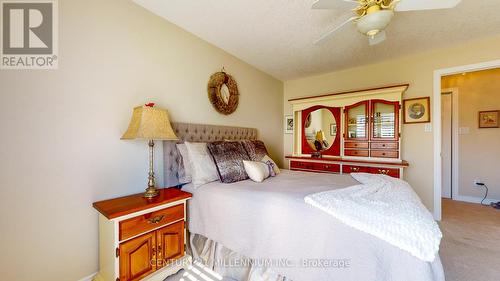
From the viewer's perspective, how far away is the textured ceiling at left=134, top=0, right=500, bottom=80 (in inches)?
75.9

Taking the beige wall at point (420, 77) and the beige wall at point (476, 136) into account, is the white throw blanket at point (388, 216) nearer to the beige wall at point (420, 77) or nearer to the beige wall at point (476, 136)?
the beige wall at point (420, 77)

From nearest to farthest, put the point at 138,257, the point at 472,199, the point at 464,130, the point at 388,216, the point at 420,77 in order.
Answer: the point at 388,216 → the point at 138,257 → the point at 420,77 → the point at 472,199 → the point at 464,130

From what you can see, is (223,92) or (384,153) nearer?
(223,92)

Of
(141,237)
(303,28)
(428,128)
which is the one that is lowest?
(141,237)

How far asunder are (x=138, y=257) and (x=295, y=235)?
1142 millimetres

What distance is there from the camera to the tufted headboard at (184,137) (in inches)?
82.7

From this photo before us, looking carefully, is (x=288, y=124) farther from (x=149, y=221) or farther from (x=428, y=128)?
(x=149, y=221)

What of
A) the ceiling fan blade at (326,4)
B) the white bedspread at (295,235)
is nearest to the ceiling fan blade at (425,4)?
the ceiling fan blade at (326,4)

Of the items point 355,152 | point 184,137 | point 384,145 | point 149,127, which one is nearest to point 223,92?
point 184,137

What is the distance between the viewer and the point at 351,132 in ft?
11.1

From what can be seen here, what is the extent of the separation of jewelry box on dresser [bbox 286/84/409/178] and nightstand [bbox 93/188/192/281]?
2.51 m

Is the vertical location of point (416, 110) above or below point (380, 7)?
below

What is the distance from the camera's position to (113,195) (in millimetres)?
1730

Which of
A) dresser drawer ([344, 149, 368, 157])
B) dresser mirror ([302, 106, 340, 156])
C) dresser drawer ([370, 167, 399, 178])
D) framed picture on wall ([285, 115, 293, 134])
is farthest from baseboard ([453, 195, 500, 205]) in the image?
framed picture on wall ([285, 115, 293, 134])
